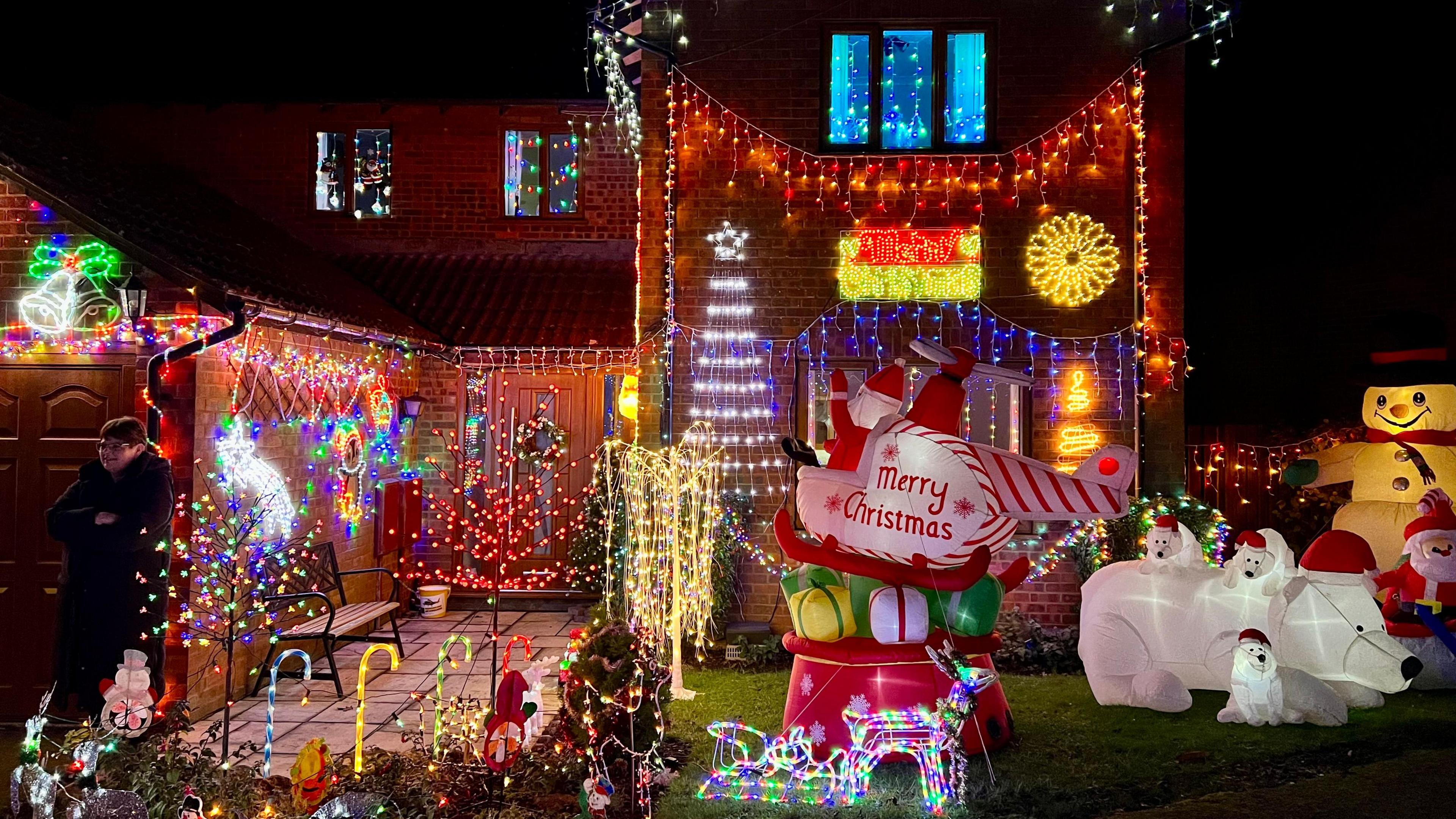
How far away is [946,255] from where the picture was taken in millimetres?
8680

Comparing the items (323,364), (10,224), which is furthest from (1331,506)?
(10,224)

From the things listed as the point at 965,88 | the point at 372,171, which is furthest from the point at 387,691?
the point at 372,171

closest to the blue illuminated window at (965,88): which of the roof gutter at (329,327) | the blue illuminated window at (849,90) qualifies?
the blue illuminated window at (849,90)

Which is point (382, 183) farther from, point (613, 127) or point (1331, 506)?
point (1331, 506)

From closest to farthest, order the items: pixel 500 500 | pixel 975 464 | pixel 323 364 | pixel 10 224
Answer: pixel 975 464, pixel 10 224, pixel 323 364, pixel 500 500

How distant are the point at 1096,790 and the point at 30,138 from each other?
8.58 m

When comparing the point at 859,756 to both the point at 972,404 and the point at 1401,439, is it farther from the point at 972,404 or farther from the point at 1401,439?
the point at 1401,439

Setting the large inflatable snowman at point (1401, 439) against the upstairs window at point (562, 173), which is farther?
the upstairs window at point (562, 173)

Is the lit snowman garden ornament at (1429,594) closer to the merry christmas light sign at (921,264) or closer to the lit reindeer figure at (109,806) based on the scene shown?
the merry christmas light sign at (921,264)

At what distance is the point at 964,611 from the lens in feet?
17.8

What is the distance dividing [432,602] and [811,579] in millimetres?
6028

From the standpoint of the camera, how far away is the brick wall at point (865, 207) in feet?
28.5

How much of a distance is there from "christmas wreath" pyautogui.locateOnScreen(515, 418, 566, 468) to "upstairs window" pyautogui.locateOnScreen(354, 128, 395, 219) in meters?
3.67

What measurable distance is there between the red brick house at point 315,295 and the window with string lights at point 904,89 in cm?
332
